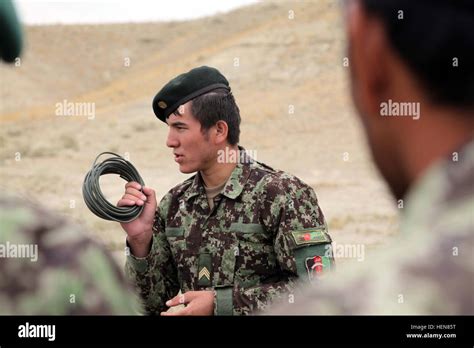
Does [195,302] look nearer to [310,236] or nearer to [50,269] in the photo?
[310,236]

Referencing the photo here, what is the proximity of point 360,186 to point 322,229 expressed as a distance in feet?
56.8

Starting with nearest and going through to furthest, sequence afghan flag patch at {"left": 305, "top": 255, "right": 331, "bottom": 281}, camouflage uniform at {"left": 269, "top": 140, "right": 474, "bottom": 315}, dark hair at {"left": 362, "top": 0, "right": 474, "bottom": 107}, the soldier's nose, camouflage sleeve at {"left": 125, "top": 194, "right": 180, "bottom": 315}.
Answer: camouflage uniform at {"left": 269, "top": 140, "right": 474, "bottom": 315}
dark hair at {"left": 362, "top": 0, "right": 474, "bottom": 107}
afghan flag patch at {"left": 305, "top": 255, "right": 331, "bottom": 281}
camouflage sleeve at {"left": 125, "top": 194, "right": 180, "bottom": 315}
the soldier's nose

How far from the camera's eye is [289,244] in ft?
11.1

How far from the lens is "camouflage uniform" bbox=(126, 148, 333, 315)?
3430 millimetres

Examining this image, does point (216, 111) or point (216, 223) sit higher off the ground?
point (216, 111)

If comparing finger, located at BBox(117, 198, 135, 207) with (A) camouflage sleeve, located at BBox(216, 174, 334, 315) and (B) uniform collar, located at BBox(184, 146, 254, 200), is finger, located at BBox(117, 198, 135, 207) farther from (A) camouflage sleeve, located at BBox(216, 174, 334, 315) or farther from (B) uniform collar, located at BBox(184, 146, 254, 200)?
(A) camouflage sleeve, located at BBox(216, 174, 334, 315)

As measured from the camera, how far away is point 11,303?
120 centimetres

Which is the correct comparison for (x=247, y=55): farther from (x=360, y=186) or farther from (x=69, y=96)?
(x=360, y=186)

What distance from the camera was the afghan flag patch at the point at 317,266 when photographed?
3.42 metres

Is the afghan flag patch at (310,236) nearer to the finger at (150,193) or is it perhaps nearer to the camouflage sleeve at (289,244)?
the camouflage sleeve at (289,244)

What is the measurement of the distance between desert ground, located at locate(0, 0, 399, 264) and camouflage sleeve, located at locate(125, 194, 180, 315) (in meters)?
2.78

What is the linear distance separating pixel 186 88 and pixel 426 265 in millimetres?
2738

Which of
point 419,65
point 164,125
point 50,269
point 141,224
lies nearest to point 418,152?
point 419,65

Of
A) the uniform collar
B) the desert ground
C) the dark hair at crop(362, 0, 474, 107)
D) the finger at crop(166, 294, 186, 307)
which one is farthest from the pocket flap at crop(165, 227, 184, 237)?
the desert ground
